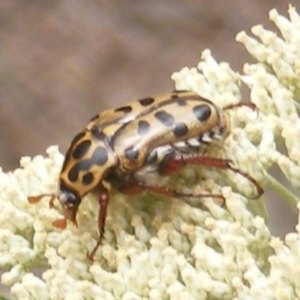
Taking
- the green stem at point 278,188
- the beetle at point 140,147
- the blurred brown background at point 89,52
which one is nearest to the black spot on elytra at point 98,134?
the beetle at point 140,147

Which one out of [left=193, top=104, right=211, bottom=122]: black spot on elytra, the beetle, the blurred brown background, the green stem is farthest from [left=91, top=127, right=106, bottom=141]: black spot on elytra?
the blurred brown background

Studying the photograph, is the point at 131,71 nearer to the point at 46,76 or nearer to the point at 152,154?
the point at 46,76

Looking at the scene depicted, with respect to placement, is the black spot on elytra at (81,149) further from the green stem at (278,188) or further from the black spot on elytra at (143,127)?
the green stem at (278,188)

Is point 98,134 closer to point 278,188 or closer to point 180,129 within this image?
point 180,129

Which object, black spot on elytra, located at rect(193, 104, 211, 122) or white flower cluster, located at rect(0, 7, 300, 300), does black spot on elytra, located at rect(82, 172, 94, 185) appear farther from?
black spot on elytra, located at rect(193, 104, 211, 122)

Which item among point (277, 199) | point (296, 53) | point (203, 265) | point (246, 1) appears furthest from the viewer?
point (246, 1)

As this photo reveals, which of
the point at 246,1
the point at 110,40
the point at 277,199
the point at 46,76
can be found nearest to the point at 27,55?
the point at 46,76
